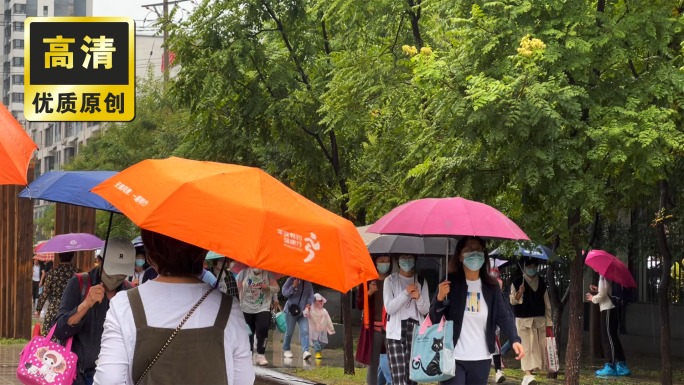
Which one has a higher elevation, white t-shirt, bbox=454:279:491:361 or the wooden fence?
the wooden fence

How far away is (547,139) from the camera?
997cm

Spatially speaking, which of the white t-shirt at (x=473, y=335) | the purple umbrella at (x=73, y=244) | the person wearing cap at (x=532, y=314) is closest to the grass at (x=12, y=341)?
the purple umbrella at (x=73, y=244)

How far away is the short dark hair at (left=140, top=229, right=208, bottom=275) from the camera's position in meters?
3.63

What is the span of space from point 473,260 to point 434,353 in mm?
795

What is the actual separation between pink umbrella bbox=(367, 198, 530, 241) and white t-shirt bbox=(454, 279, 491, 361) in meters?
0.59

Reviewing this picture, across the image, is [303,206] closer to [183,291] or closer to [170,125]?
[183,291]

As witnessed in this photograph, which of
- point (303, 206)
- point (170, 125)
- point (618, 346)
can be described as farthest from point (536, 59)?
point (170, 125)

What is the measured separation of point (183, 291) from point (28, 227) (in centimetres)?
1460

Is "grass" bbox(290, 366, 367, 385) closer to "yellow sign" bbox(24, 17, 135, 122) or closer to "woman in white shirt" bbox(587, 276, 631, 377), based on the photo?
"woman in white shirt" bbox(587, 276, 631, 377)

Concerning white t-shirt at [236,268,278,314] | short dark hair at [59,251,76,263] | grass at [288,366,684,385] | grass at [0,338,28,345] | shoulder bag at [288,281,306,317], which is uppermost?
short dark hair at [59,251,76,263]

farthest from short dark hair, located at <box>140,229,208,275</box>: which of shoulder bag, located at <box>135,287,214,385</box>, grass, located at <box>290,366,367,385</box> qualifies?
grass, located at <box>290,366,367,385</box>

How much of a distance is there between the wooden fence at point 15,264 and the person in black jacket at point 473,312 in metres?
11.6

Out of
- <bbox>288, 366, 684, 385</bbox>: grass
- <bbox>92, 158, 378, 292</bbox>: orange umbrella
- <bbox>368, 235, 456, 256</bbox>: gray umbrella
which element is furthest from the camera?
<bbox>288, 366, 684, 385</bbox>: grass

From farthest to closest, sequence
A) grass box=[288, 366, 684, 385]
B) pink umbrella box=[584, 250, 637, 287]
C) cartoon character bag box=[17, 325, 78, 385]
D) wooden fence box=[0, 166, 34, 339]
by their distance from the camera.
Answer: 1. wooden fence box=[0, 166, 34, 339]
2. pink umbrella box=[584, 250, 637, 287]
3. grass box=[288, 366, 684, 385]
4. cartoon character bag box=[17, 325, 78, 385]
